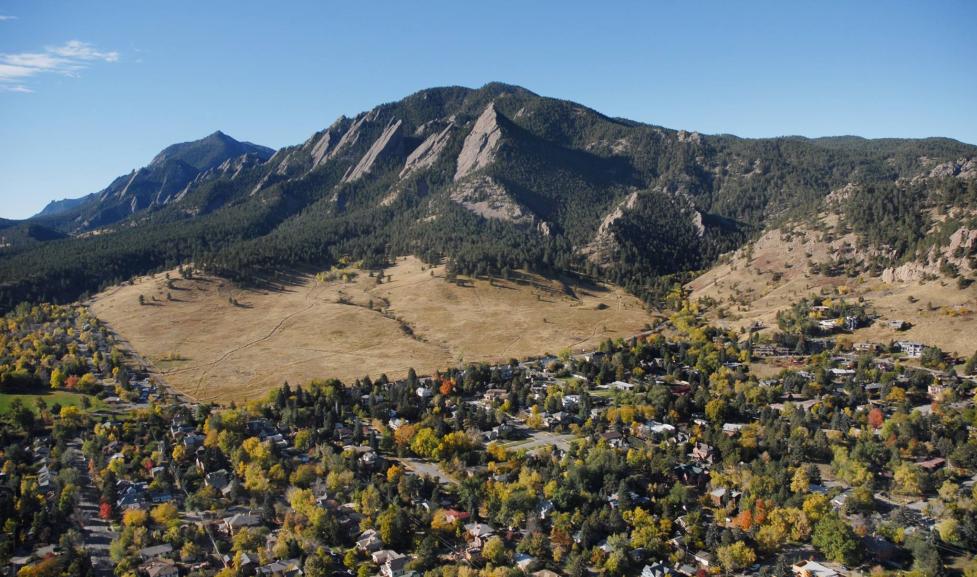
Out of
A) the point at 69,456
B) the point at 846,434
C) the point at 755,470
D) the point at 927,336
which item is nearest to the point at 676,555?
the point at 755,470

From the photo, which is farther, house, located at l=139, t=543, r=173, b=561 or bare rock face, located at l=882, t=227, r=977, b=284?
bare rock face, located at l=882, t=227, r=977, b=284

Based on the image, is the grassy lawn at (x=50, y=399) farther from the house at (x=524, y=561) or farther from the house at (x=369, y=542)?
the house at (x=524, y=561)

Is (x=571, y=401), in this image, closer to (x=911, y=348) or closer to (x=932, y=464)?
(x=932, y=464)

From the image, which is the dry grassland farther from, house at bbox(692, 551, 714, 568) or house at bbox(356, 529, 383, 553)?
house at bbox(356, 529, 383, 553)

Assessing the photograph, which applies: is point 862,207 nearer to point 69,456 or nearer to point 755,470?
point 755,470

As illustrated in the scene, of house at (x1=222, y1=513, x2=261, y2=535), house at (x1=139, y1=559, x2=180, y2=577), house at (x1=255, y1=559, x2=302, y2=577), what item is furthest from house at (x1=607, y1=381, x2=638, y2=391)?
house at (x1=139, y1=559, x2=180, y2=577)

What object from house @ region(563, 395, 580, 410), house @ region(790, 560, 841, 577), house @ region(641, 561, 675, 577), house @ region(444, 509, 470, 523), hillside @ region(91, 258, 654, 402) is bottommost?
house @ region(641, 561, 675, 577)

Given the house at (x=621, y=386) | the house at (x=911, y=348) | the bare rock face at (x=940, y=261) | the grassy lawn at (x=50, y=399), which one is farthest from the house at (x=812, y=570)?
the bare rock face at (x=940, y=261)
